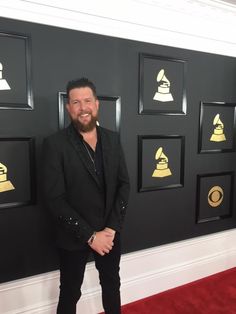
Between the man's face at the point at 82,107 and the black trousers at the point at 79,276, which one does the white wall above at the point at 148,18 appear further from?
the black trousers at the point at 79,276

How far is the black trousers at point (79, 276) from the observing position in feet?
5.34

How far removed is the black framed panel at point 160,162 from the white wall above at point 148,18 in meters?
0.77

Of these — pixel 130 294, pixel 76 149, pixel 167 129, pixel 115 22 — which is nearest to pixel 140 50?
pixel 115 22

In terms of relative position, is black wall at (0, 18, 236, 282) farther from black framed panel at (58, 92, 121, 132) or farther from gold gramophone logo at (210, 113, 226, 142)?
gold gramophone logo at (210, 113, 226, 142)

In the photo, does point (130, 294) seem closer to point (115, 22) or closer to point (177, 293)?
point (177, 293)

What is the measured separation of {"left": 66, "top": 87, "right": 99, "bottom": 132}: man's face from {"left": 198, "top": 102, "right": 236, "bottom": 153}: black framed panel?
127cm

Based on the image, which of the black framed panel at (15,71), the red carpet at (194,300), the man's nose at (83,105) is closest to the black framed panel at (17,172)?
the black framed panel at (15,71)

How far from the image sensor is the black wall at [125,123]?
1.84 m

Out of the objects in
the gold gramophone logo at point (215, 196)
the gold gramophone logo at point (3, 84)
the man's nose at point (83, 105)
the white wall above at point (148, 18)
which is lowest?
the gold gramophone logo at point (215, 196)

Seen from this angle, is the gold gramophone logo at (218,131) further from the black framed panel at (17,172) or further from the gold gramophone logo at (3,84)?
the gold gramophone logo at (3,84)

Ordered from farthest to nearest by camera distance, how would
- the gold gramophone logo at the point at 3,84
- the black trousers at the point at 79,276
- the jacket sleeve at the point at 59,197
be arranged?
1. the gold gramophone logo at the point at 3,84
2. the black trousers at the point at 79,276
3. the jacket sleeve at the point at 59,197

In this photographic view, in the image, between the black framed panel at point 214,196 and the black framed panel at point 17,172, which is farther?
the black framed panel at point 214,196

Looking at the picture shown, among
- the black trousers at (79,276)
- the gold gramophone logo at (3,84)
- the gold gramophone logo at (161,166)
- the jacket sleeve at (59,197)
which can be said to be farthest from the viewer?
the gold gramophone logo at (161,166)

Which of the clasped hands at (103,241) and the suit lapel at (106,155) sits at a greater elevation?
the suit lapel at (106,155)
